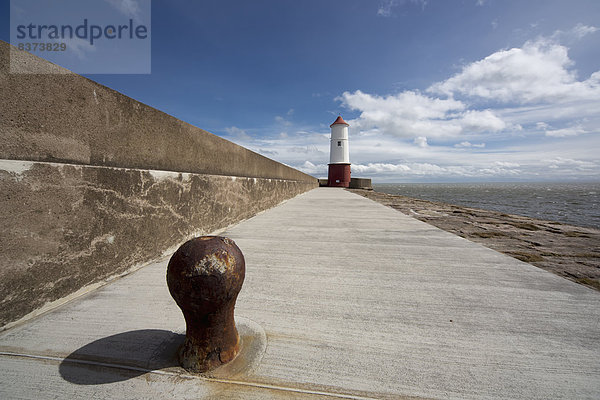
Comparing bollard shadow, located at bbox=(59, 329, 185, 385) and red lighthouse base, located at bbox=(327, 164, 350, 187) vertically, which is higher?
red lighthouse base, located at bbox=(327, 164, 350, 187)

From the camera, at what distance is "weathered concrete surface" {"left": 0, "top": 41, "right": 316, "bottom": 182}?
1155 mm

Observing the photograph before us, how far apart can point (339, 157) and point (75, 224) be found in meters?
25.4

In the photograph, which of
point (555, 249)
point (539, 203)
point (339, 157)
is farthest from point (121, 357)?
point (539, 203)

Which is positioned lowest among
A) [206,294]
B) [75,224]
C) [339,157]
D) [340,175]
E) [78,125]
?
[206,294]

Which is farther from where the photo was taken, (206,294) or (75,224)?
(75,224)

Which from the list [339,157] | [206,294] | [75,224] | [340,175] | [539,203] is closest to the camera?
[206,294]

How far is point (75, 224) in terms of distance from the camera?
4.45 ft

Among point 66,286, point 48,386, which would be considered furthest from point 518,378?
point 66,286

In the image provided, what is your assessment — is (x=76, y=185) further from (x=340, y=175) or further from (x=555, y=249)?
(x=340, y=175)

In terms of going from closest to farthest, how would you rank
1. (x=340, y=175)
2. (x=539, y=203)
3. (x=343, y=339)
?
(x=343, y=339), (x=539, y=203), (x=340, y=175)

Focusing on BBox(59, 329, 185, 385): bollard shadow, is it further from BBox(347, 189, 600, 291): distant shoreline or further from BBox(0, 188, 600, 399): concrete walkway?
BBox(347, 189, 600, 291): distant shoreline

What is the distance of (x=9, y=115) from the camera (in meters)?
1.14

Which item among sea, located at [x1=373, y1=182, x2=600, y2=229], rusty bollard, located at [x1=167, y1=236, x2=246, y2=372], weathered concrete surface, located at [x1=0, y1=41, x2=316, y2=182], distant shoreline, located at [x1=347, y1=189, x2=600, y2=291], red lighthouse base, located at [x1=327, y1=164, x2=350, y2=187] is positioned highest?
red lighthouse base, located at [x1=327, y1=164, x2=350, y2=187]

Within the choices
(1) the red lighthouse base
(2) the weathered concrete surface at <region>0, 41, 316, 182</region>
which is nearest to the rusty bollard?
(2) the weathered concrete surface at <region>0, 41, 316, 182</region>
